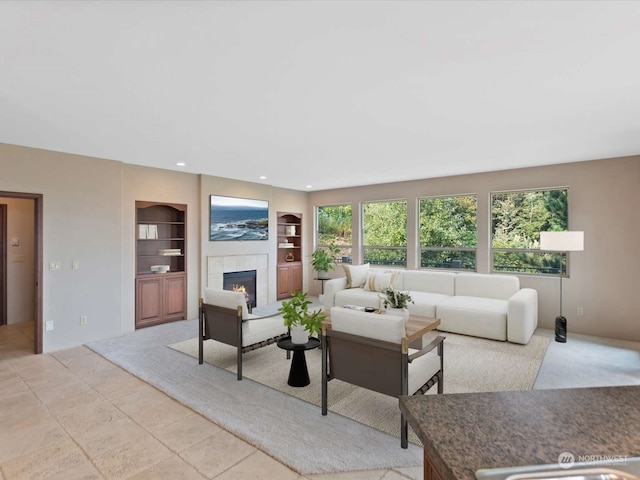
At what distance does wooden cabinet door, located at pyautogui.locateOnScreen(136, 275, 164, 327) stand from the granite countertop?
17.2 ft

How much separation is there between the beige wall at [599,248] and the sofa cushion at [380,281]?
2140 millimetres

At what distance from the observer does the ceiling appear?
172 cm

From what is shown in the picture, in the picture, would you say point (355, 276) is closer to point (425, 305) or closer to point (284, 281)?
point (425, 305)

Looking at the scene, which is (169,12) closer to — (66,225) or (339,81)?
(339,81)

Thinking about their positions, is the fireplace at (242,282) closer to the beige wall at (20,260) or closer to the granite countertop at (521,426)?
the beige wall at (20,260)

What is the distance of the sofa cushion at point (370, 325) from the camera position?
2428 mm

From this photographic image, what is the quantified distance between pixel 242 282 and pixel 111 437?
441 centimetres

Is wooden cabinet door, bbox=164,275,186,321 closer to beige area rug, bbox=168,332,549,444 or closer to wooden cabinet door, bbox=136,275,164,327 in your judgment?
wooden cabinet door, bbox=136,275,164,327

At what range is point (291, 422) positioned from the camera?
2.65 meters

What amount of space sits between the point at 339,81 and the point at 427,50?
663 mm

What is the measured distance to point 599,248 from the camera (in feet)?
16.0

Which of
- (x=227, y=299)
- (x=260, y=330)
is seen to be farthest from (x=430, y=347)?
(x=227, y=299)

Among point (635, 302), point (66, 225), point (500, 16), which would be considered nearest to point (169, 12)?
point (500, 16)

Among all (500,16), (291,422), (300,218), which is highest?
(500,16)
